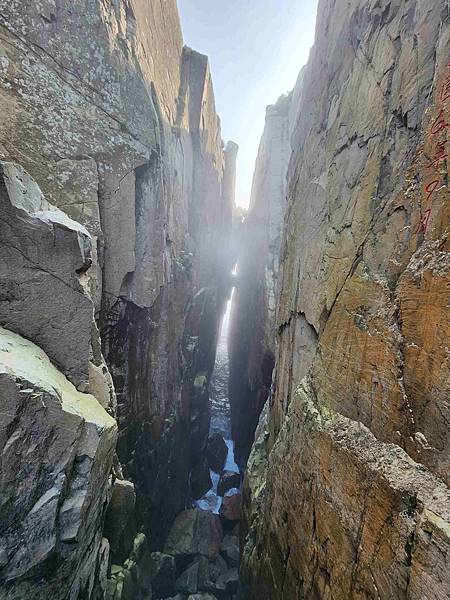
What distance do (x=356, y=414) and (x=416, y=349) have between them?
0.95 meters

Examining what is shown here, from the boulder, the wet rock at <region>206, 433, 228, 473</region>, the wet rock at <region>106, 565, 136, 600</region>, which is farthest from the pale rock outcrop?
the wet rock at <region>206, 433, 228, 473</region>

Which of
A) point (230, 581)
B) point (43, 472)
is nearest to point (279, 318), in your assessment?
point (43, 472)

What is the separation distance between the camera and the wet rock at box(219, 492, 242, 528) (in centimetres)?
1045

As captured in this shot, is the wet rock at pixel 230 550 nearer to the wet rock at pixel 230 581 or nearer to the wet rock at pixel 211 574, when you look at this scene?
the wet rock at pixel 211 574

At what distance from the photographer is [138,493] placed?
24.6ft

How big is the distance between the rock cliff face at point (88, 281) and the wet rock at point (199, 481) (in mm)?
1246

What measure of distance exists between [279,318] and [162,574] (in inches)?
279

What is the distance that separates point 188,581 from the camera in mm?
7926

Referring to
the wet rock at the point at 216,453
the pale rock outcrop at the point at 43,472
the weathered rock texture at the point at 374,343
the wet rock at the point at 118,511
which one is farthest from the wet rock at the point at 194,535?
the pale rock outcrop at the point at 43,472

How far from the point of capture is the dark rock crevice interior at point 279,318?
2312 mm

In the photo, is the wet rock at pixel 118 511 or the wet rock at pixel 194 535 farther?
the wet rock at pixel 194 535

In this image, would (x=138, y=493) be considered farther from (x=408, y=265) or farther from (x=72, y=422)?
(x=408, y=265)

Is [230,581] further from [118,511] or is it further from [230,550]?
[118,511]

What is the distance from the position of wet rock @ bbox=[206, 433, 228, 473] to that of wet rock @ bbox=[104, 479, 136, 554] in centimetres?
1019
